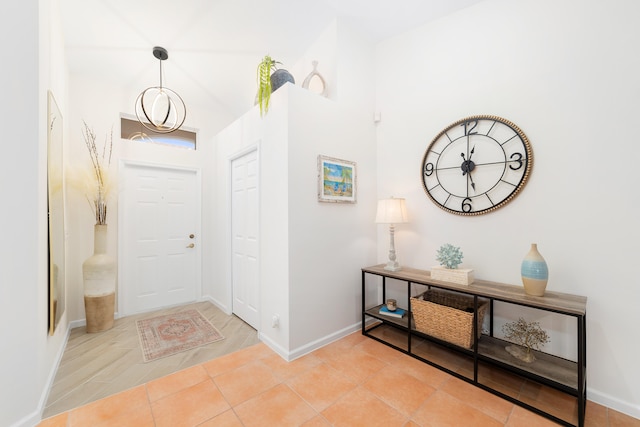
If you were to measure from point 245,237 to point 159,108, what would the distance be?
2.01 meters

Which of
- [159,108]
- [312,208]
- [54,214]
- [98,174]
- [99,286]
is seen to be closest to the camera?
[54,214]

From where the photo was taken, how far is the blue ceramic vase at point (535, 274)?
1.77m

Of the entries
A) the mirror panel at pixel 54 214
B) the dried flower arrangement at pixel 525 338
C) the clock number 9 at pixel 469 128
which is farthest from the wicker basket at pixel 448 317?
the mirror panel at pixel 54 214

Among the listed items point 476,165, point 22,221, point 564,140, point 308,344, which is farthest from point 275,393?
point 564,140

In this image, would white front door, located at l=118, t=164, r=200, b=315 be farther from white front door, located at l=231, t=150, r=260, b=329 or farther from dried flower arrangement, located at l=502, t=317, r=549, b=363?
dried flower arrangement, located at l=502, t=317, r=549, b=363

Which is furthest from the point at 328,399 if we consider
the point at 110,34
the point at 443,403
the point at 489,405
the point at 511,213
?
the point at 110,34

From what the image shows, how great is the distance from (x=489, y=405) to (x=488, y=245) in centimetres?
120

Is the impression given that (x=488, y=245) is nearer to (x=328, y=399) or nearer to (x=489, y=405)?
(x=489, y=405)

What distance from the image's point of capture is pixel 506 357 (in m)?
1.89

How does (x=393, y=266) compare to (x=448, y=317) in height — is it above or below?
above

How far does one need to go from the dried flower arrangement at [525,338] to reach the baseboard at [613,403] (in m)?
0.36

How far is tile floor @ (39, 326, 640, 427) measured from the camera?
5.29 feet

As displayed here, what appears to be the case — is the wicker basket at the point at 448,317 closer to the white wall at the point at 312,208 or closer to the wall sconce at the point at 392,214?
the wall sconce at the point at 392,214

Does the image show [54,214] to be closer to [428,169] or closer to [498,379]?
[428,169]
